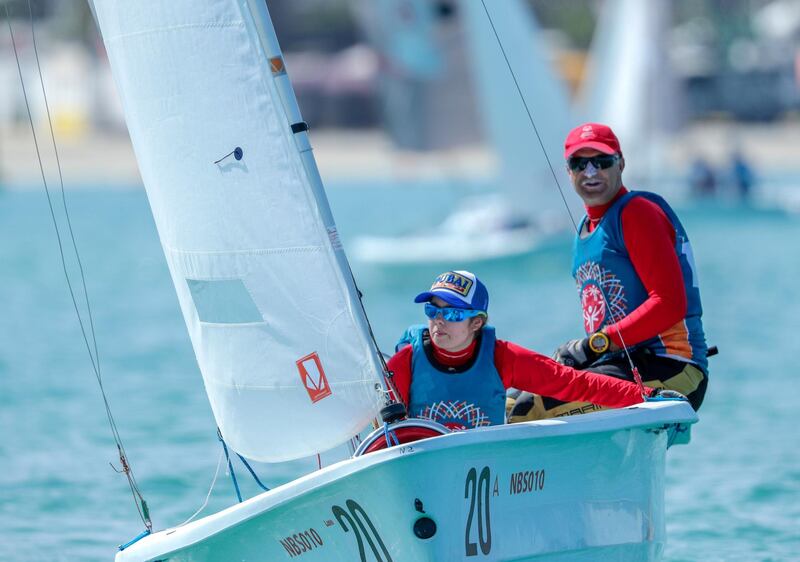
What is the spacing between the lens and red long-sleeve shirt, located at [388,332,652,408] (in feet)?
14.3

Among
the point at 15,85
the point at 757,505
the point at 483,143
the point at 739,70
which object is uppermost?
the point at 15,85

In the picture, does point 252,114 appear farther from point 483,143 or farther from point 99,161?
point 99,161

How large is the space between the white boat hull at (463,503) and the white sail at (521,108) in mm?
13145

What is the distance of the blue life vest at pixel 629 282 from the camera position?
4719mm

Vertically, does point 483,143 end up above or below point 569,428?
above

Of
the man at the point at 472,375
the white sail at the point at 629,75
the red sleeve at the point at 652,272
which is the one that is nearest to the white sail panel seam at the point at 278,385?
the man at the point at 472,375

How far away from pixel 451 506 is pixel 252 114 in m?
1.39

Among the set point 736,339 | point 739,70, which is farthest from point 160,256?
point 739,70

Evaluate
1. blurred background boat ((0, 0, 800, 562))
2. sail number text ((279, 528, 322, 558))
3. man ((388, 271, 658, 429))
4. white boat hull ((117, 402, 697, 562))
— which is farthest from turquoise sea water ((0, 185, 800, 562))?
sail number text ((279, 528, 322, 558))

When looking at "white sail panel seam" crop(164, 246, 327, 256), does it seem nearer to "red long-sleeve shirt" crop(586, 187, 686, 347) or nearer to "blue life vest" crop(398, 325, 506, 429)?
"blue life vest" crop(398, 325, 506, 429)

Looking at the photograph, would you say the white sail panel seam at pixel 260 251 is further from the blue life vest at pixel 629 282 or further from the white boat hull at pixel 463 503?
the blue life vest at pixel 629 282

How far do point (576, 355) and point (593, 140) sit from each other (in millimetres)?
720

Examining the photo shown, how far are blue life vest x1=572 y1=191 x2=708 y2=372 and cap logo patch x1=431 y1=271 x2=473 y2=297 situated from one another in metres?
0.65

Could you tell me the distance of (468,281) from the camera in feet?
14.1
